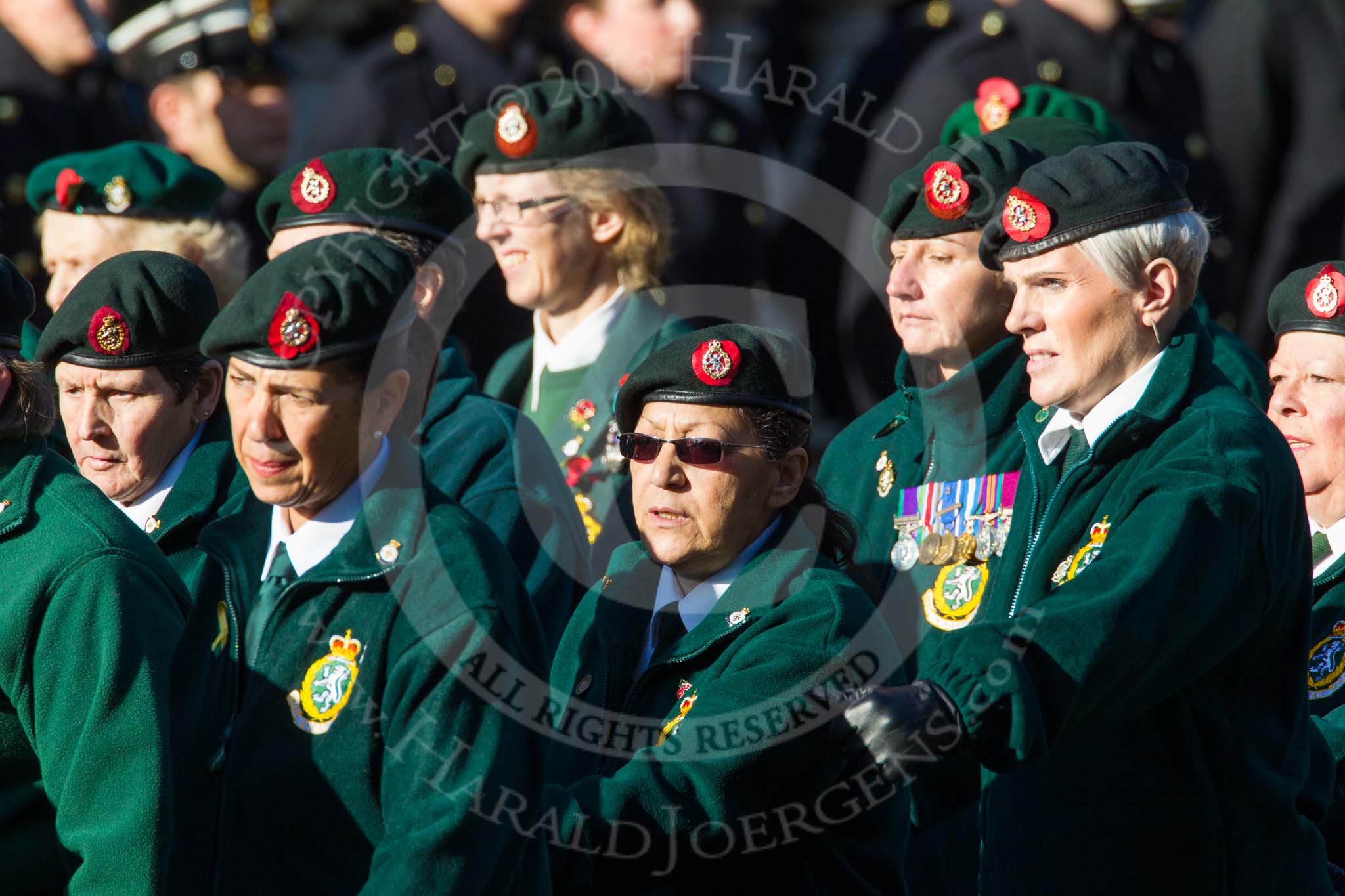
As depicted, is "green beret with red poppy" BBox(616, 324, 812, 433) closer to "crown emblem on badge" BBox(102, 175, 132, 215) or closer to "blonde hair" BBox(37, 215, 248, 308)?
"blonde hair" BBox(37, 215, 248, 308)

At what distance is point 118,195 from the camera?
6066 millimetres

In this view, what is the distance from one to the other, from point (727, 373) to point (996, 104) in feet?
7.65

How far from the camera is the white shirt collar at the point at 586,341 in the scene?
5.99m

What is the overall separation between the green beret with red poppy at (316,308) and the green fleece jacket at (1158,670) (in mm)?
1098

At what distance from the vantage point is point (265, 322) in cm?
348

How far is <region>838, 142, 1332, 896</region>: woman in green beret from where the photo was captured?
336cm

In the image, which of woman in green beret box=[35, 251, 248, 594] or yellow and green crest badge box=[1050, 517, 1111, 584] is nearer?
yellow and green crest badge box=[1050, 517, 1111, 584]

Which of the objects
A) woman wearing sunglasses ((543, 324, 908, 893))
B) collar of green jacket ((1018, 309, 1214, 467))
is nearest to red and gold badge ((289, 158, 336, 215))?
woman wearing sunglasses ((543, 324, 908, 893))

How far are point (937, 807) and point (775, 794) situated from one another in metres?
1.01

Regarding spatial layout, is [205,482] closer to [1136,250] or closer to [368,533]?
[368,533]

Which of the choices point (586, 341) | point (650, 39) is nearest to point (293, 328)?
point (586, 341)

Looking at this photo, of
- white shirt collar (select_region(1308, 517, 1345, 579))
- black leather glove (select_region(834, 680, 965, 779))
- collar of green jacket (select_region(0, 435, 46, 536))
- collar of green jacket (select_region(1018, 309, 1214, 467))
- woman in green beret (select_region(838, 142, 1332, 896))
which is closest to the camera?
black leather glove (select_region(834, 680, 965, 779))

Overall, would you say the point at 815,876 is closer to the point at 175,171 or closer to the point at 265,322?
the point at 265,322

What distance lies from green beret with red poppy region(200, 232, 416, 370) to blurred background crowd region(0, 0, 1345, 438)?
11.5ft
